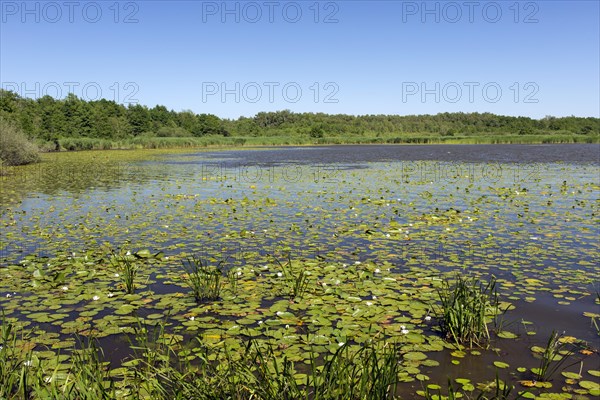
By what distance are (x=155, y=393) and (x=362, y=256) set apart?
5.59 meters

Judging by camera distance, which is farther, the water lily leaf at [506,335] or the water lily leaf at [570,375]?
the water lily leaf at [506,335]

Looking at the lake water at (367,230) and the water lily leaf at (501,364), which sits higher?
the lake water at (367,230)

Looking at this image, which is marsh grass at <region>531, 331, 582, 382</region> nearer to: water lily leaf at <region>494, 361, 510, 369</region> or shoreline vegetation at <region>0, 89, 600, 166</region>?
water lily leaf at <region>494, 361, 510, 369</region>

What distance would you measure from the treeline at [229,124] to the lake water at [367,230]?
1915 inches

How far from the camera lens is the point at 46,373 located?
4.42 meters

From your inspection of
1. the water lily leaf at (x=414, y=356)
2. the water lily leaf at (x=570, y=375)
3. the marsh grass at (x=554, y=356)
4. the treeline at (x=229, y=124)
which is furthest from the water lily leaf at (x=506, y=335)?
the treeline at (x=229, y=124)

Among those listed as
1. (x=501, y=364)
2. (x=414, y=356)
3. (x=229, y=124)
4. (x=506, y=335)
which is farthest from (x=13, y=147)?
(x=229, y=124)

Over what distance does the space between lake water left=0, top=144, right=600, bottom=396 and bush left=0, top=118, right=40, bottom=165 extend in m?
13.4

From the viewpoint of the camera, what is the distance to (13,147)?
3225cm

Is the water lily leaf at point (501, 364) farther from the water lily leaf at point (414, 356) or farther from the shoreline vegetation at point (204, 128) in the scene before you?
the shoreline vegetation at point (204, 128)

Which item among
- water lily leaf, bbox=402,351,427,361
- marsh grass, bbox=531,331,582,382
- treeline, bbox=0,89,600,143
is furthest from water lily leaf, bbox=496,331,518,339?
treeline, bbox=0,89,600,143

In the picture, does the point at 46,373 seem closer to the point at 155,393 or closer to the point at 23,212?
the point at 155,393

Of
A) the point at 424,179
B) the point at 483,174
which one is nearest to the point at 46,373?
the point at 424,179

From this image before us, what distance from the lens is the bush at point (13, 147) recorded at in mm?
30547
